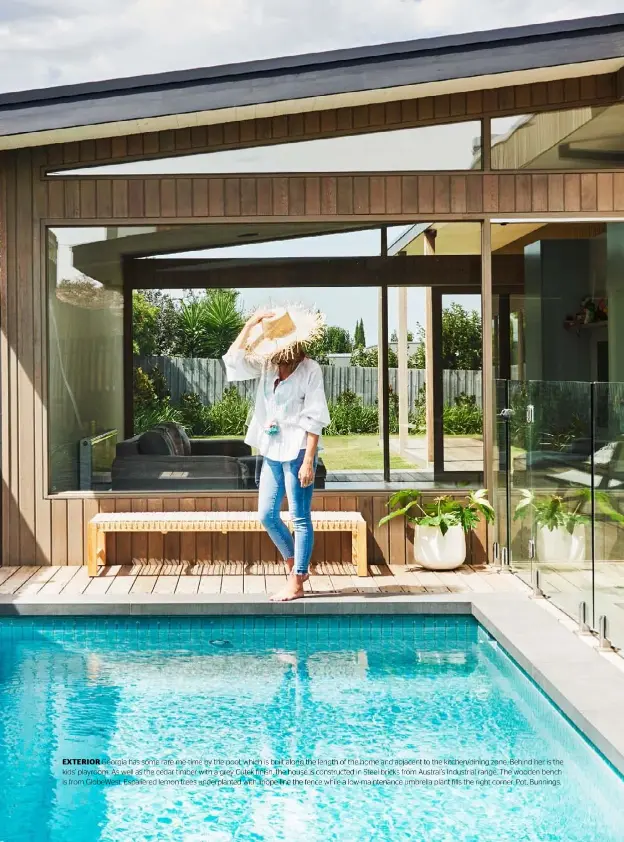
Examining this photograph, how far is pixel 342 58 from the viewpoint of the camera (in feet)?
19.0

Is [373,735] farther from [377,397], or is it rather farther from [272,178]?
[272,178]

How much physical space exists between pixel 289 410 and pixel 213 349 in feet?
4.35

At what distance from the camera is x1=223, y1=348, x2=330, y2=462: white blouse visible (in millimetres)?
5570

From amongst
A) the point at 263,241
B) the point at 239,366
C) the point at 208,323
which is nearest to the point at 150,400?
the point at 208,323

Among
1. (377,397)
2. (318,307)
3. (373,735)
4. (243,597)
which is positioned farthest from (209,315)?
(373,735)

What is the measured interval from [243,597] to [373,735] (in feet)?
6.08

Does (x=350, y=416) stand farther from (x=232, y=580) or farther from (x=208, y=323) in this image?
(x=232, y=580)

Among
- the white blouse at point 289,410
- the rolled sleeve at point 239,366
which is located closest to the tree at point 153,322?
the rolled sleeve at point 239,366

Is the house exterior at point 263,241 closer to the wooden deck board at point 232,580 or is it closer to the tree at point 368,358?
the tree at point 368,358

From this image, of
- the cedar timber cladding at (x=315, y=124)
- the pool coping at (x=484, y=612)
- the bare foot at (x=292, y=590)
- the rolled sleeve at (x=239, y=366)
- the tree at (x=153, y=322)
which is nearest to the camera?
the pool coping at (x=484, y=612)

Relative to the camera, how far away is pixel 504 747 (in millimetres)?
3744

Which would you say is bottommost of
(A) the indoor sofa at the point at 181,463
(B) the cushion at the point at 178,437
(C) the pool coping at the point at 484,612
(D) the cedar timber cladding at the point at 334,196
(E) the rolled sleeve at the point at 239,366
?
(C) the pool coping at the point at 484,612

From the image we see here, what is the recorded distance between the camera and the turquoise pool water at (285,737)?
122 inches

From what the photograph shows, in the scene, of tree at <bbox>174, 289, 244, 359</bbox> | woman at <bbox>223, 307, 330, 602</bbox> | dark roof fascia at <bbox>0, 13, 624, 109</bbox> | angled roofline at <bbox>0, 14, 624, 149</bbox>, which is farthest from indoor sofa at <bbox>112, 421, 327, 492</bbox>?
dark roof fascia at <bbox>0, 13, 624, 109</bbox>
